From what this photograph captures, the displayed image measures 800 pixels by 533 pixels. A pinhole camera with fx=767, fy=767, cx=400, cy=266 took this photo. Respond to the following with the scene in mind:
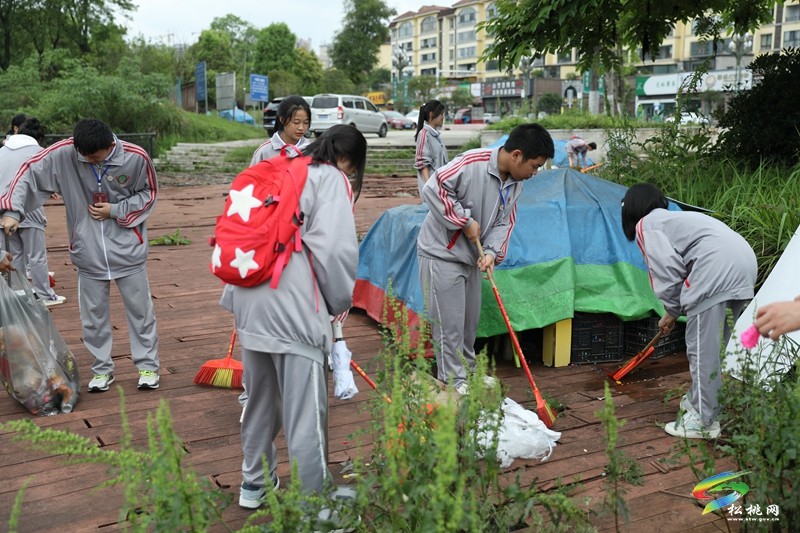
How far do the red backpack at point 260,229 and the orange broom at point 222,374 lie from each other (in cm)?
205

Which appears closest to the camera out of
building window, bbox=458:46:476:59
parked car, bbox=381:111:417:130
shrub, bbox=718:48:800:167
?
shrub, bbox=718:48:800:167

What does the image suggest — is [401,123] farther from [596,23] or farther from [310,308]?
[310,308]

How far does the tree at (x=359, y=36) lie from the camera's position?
2361 inches

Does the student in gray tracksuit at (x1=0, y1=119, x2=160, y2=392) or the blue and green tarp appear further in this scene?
the blue and green tarp

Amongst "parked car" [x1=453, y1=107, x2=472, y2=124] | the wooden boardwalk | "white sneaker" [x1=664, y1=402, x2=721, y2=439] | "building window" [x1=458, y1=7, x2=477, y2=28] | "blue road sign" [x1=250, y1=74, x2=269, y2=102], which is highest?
"building window" [x1=458, y1=7, x2=477, y2=28]

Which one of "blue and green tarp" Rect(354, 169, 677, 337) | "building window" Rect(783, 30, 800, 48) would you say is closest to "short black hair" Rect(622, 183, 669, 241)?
"blue and green tarp" Rect(354, 169, 677, 337)

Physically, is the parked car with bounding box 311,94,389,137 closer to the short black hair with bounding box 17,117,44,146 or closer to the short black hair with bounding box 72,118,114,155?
the short black hair with bounding box 17,117,44,146

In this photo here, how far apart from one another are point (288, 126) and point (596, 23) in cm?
358

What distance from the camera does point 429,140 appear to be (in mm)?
7918

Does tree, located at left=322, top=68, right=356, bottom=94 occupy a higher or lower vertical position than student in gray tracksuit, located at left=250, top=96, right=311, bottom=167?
higher

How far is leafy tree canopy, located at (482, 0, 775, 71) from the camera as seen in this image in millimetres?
6859

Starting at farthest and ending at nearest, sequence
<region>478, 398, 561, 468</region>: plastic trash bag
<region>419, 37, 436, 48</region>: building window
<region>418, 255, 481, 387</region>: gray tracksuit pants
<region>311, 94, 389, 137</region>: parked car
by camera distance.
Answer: <region>419, 37, 436, 48</region>: building window → <region>311, 94, 389, 137</region>: parked car → <region>418, 255, 481, 387</region>: gray tracksuit pants → <region>478, 398, 561, 468</region>: plastic trash bag

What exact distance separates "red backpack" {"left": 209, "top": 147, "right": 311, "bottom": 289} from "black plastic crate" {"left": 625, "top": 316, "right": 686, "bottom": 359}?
3283 millimetres

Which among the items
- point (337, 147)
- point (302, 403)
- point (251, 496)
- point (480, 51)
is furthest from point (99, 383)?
point (480, 51)
